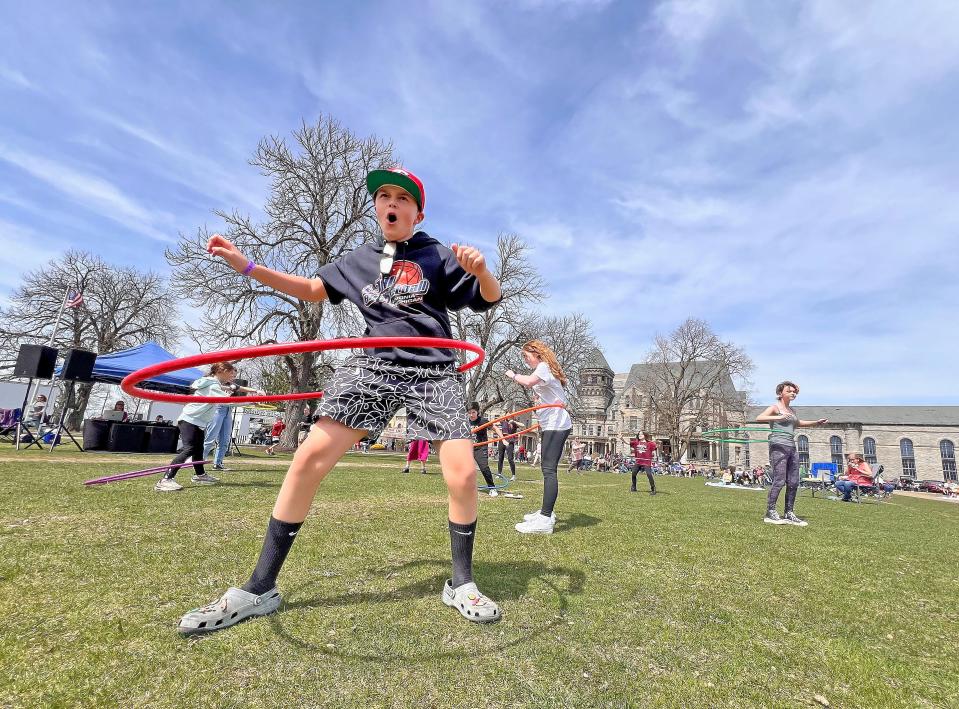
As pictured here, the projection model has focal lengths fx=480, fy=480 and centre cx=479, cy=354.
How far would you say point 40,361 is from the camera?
14.4m

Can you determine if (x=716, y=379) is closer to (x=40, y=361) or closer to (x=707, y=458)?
(x=707, y=458)

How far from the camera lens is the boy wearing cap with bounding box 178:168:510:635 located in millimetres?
2730

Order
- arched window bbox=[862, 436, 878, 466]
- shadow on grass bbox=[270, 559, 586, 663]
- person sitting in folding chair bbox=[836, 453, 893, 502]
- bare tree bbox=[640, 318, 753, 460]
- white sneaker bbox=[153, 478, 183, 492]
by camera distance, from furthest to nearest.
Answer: arched window bbox=[862, 436, 878, 466] < bare tree bbox=[640, 318, 753, 460] < person sitting in folding chair bbox=[836, 453, 893, 502] < white sneaker bbox=[153, 478, 183, 492] < shadow on grass bbox=[270, 559, 586, 663]

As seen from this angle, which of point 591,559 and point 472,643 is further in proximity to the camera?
point 591,559

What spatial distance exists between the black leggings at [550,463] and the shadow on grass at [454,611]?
1.69 metres

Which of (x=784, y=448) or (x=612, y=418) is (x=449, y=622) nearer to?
(x=784, y=448)

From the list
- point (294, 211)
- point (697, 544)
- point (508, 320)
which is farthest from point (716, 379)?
point (697, 544)

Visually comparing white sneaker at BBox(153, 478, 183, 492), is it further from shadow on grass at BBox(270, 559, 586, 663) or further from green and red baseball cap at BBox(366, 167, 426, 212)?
green and red baseball cap at BBox(366, 167, 426, 212)

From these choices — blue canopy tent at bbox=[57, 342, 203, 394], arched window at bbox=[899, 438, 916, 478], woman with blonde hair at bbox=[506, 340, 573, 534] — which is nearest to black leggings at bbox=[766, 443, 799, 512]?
woman with blonde hair at bbox=[506, 340, 573, 534]

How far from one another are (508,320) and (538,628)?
31037mm

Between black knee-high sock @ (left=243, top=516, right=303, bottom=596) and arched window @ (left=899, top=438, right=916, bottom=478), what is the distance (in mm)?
98806

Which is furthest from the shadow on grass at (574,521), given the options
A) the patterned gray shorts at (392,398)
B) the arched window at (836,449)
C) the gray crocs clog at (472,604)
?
the arched window at (836,449)

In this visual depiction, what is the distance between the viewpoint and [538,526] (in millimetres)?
5414

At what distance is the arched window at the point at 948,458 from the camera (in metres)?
71.9
